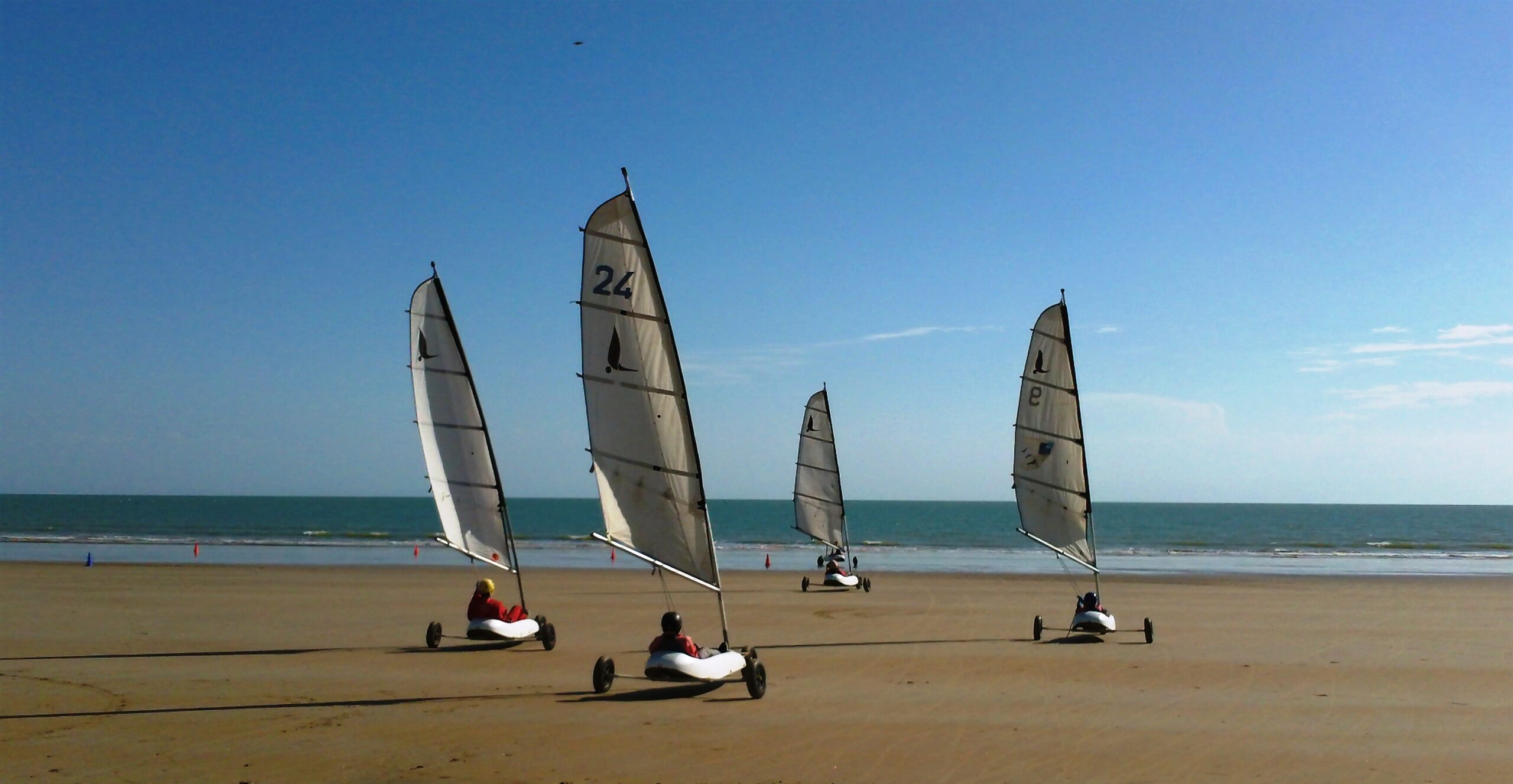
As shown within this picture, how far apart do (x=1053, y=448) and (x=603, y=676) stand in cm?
1006

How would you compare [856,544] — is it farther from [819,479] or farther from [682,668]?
[682,668]

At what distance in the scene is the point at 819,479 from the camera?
100 ft

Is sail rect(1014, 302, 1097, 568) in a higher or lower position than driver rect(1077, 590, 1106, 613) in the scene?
Answer: higher

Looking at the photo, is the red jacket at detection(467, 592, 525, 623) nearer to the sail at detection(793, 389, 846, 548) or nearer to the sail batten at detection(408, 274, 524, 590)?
the sail batten at detection(408, 274, 524, 590)

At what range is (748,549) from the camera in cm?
5038

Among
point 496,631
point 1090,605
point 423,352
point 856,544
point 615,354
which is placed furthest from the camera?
point 856,544

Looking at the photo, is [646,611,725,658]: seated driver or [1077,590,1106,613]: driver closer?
[646,611,725,658]: seated driver

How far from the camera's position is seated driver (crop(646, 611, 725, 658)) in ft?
34.7

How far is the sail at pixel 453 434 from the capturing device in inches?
629

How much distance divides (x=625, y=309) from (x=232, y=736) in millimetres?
5359

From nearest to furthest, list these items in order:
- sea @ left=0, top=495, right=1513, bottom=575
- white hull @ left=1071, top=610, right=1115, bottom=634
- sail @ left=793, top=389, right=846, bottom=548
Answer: white hull @ left=1071, top=610, right=1115, bottom=634
sail @ left=793, top=389, right=846, bottom=548
sea @ left=0, top=495, right=1513, bottom=575

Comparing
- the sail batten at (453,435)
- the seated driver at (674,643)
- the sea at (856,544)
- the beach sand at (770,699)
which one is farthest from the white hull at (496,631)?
the sea at (856,544)

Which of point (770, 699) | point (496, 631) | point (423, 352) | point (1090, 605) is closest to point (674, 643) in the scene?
point (770, 699)

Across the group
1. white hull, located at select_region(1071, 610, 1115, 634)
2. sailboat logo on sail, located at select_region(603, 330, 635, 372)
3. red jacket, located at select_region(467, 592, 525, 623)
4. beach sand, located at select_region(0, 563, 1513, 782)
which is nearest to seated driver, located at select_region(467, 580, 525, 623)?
red jacket, located at select_region(467, 592, 525, 623)
